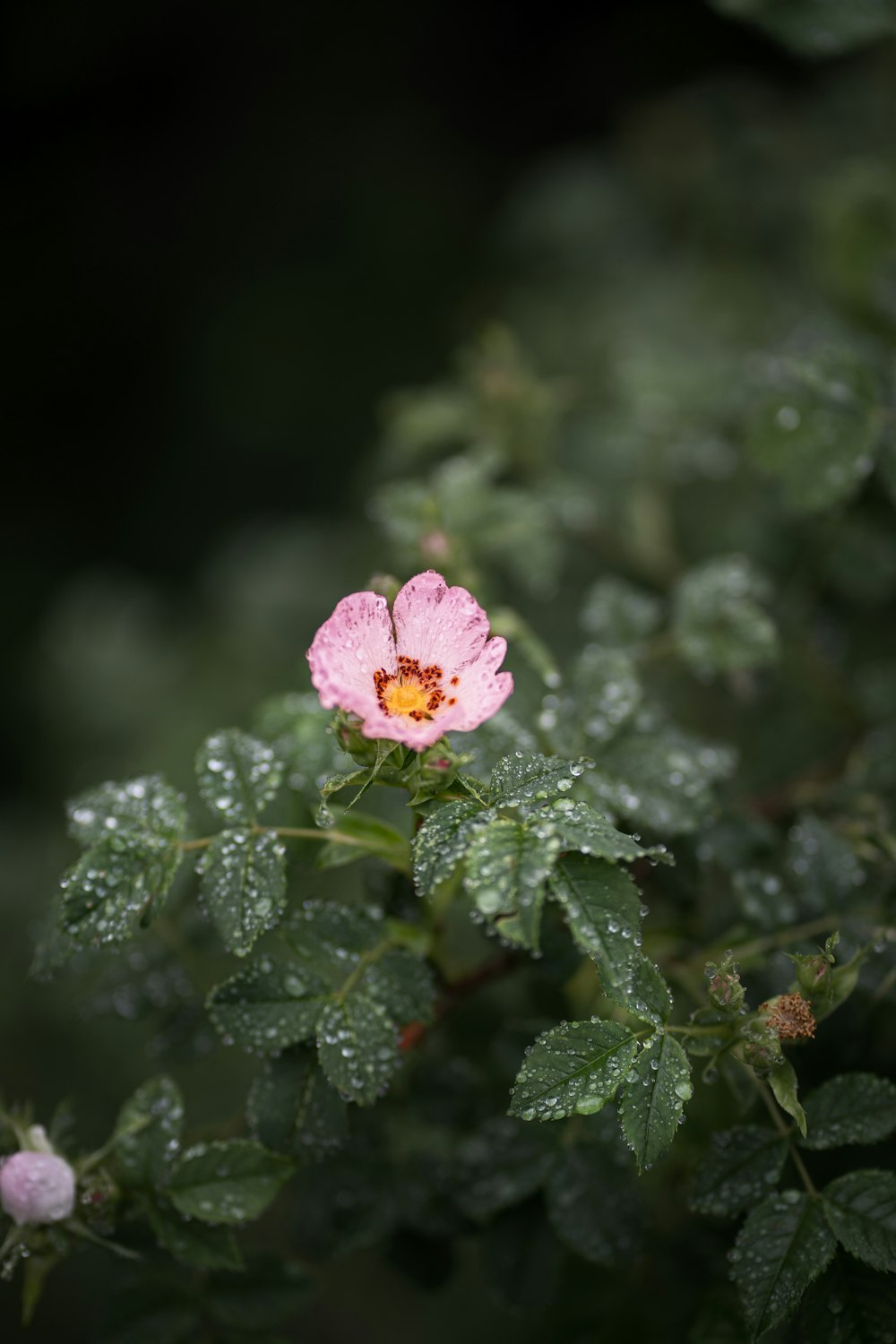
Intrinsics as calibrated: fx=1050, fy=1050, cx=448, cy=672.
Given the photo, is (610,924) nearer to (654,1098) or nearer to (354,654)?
(654,1098)

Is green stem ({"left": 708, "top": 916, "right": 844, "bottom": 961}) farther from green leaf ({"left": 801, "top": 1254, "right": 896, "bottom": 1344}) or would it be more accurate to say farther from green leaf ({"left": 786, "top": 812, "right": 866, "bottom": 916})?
green leaf ({"left": 801, "top": 1254, "right": 896, "bottom": 1344})

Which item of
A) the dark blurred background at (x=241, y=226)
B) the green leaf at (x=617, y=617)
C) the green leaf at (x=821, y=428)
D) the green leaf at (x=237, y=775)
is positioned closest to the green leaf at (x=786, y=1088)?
the green leaf at (x=237, y=775)

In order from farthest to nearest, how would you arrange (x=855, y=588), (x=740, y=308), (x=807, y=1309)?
(x=740, y=308)
(x=855, y=588)
(x=807, y=1309)

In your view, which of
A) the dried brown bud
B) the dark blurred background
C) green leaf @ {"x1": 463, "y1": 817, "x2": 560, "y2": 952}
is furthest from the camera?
the dark blurred background

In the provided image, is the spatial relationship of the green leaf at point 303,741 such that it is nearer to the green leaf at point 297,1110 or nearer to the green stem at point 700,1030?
the green leaf at point 297,1110

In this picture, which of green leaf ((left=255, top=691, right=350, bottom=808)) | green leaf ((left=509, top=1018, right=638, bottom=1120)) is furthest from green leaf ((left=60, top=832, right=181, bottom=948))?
green leaf ((left=509, top=1018, right=638, bottom=1120))

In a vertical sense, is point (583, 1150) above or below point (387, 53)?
below

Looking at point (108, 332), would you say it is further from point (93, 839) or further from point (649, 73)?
point (93, 839)

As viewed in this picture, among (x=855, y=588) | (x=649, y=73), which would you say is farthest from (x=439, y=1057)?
(x=649, y=73)
